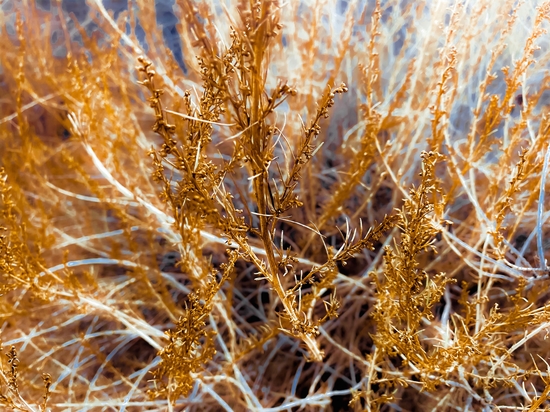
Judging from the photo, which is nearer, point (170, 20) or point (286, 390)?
point (286, 390)

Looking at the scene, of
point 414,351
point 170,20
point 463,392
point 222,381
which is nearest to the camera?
point 414,351

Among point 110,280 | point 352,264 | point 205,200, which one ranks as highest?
point 205,200

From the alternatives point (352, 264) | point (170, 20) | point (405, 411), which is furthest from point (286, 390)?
point (170, 20)

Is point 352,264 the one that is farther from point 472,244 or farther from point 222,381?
point 222,381

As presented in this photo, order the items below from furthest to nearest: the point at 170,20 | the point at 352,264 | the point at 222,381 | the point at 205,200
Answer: the point at 170,20
the point at 352,264
the point at 222,381
the point at 205,200

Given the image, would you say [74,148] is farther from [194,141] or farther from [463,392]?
[463,392]

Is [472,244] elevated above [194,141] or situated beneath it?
situated beneath
